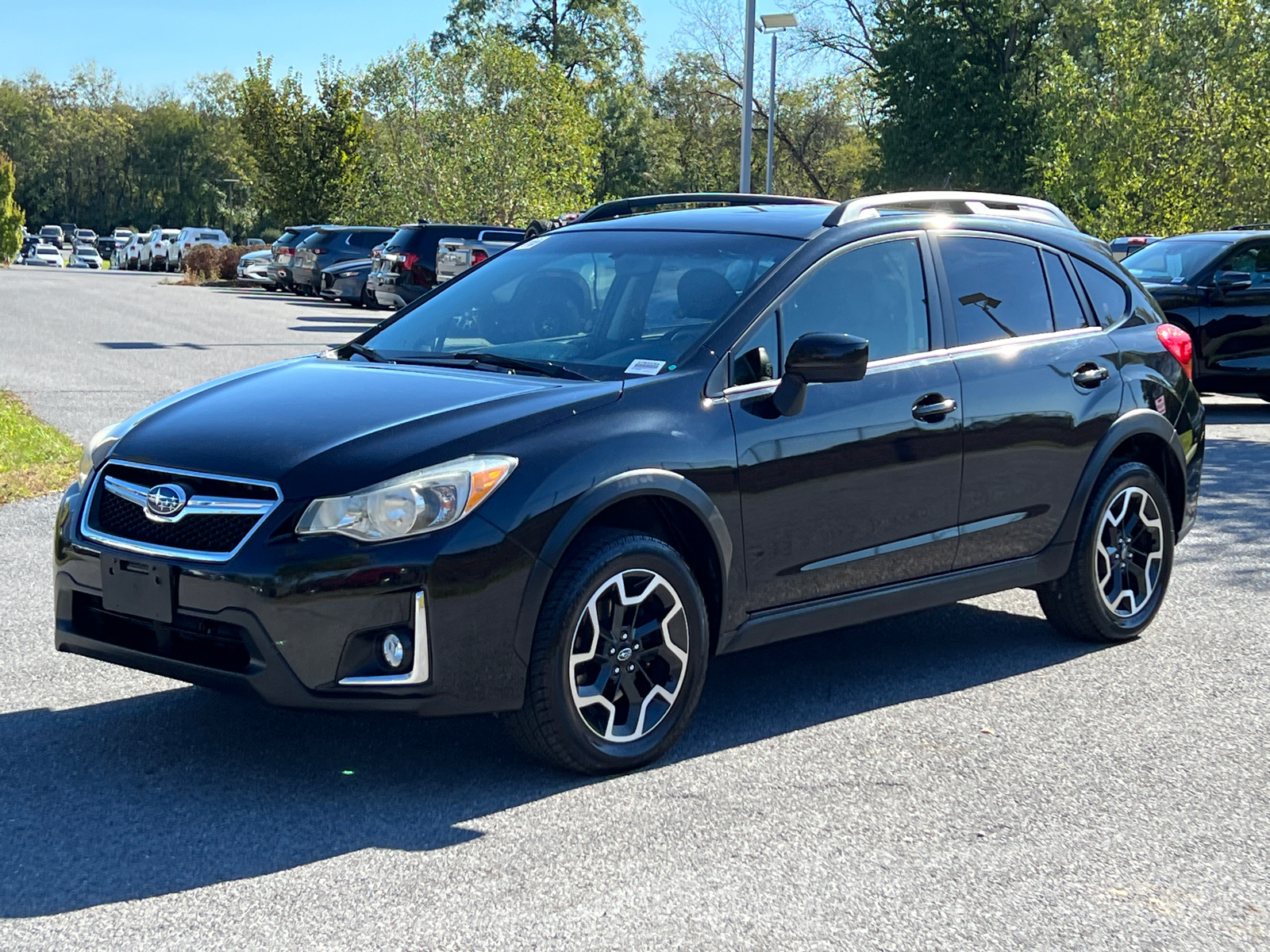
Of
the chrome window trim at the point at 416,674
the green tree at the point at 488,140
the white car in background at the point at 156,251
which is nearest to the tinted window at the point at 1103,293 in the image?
the chrome window trim at the point at 416,674

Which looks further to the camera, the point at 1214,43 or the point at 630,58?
the point at 630,58

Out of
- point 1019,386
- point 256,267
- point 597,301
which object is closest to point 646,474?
point 597,301

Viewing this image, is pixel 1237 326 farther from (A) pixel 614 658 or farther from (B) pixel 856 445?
(A) pixel 614 658

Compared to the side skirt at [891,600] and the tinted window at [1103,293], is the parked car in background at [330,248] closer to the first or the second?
the tinted window at [1103,293]

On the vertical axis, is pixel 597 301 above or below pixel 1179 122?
below

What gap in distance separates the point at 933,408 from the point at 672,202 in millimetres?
1821

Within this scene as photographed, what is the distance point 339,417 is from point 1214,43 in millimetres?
29318

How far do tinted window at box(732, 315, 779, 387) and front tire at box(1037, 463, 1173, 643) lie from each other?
6.00ft

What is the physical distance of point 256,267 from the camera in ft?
136

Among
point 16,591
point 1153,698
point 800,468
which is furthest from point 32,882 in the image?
point 1153,698

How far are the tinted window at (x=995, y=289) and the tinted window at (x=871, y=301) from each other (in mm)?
205

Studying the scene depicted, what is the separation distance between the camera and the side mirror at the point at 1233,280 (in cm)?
1523

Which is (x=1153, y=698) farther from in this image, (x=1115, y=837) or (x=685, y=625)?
(x=685, y=625)

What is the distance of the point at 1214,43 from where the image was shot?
30172mm
